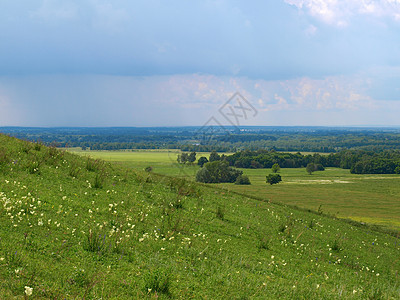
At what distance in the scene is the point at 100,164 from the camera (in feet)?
60.0

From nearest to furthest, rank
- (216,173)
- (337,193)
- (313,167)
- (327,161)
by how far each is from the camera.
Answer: (337,193)
(216,173)
(313,167)
(327,161)

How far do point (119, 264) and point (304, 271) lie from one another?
584 centimetres

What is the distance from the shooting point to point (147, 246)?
8977mm

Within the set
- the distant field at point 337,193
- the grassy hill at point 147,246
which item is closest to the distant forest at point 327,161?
the distant field at point 337,193

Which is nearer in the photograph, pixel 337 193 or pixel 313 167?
pixel 337 193

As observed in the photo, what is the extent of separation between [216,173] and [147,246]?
92668mm

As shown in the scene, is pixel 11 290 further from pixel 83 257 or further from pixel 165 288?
pixel 165 288

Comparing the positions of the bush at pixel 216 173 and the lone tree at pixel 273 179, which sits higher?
the bush at pixel 216 173

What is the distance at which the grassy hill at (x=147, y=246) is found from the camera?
22.0 ft

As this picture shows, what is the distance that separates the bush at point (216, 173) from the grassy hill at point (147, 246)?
2945 inches

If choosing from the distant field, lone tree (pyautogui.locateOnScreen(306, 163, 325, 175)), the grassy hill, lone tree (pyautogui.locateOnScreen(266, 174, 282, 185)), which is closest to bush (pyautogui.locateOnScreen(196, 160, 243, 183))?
the distant field

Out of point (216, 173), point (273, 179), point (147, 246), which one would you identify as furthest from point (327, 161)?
point (147, 246)

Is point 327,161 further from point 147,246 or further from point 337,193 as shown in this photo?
point 147,246

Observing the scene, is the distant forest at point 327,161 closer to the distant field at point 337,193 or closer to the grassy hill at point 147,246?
the distant field at point 337,193
